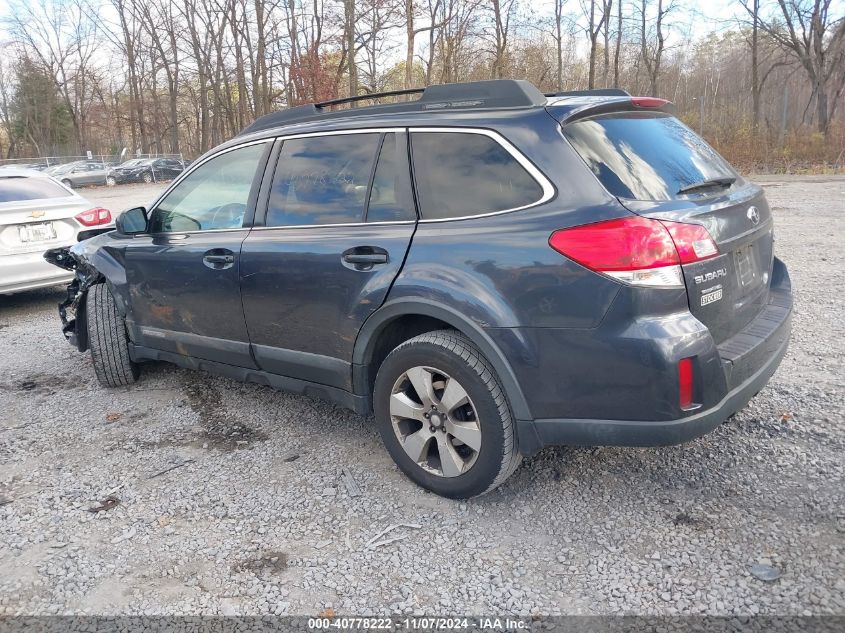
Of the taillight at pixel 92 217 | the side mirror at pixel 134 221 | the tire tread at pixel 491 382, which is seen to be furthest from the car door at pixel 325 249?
Result: the taillight at pixel 92 217

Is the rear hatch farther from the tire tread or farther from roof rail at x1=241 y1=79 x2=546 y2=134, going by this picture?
the tire tread

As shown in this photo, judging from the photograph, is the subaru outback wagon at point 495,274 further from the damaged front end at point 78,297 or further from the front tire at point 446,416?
the damaged front end at point 78,297

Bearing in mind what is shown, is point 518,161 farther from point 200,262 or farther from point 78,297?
point 78,297

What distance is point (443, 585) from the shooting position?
2500 millimetres

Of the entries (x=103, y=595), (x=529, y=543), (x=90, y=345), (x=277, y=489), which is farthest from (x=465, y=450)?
(x=90, y=345)

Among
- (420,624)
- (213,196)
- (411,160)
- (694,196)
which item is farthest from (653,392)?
(213,196)

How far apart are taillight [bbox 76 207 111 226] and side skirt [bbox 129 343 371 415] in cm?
345

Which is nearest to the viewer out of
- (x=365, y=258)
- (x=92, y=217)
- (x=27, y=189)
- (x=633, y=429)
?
(x=633, y=429)

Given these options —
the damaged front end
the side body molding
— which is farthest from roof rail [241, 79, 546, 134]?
the damaged front end

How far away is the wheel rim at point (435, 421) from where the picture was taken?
9.46ft

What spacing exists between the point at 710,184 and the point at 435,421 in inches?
64.9

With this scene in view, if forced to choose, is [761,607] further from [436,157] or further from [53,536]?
[53,536]

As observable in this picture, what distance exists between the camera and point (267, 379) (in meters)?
3.79

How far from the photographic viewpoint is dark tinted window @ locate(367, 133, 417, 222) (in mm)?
3086
